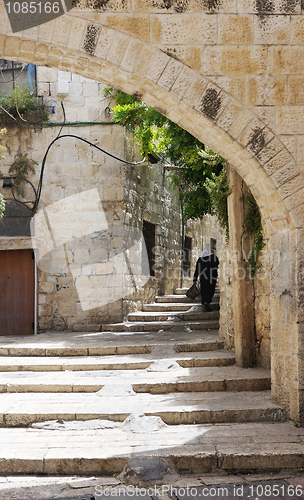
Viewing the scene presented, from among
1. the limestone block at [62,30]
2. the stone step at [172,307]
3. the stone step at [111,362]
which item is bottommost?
the stone step at [111,362]

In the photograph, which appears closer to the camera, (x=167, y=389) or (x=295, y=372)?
(x=295, y=372)

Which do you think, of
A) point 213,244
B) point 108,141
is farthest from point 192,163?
point 213,244

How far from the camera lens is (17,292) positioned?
950cm

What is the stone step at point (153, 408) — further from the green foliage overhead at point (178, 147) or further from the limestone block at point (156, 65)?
the green foliage overhead at point (178, 147)

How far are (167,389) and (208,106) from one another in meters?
2.90

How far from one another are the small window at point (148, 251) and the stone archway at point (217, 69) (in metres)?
6.61

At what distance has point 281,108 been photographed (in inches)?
159

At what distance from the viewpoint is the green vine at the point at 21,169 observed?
941 cm

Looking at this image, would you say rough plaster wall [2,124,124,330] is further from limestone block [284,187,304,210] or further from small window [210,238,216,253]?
small window [210,238,216,253]

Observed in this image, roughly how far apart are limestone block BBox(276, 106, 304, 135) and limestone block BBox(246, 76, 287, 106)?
0.07 metres

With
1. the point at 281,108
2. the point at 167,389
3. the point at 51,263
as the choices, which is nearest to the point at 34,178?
the point at 51,263

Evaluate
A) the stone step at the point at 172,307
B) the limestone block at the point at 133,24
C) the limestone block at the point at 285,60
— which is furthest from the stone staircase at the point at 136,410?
the limestone block at the point at 133,24

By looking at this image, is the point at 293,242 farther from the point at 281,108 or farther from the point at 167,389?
the point at 167,389

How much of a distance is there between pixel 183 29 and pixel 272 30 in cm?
72
